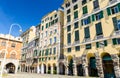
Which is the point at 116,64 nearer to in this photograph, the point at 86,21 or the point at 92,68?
the point at 92,68

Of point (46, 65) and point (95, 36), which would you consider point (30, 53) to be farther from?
point (95, 36)

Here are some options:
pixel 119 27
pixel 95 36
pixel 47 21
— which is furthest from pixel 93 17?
pixel 47 21

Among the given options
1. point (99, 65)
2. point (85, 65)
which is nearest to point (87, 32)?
point (85, 65)

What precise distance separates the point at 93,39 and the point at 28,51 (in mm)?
37647

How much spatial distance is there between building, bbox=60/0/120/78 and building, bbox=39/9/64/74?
16.2 feet

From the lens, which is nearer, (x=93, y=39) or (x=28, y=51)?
(x=93, y=39)

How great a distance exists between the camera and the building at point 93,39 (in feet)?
77.0

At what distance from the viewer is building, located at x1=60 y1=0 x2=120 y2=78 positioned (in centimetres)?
2348

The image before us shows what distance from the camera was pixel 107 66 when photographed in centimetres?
2497

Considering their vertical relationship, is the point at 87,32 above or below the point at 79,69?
above

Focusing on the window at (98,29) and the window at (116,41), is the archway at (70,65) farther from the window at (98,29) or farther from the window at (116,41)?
the window at (116,41)

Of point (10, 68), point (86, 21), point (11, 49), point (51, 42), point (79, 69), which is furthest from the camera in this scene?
point (51, 42)

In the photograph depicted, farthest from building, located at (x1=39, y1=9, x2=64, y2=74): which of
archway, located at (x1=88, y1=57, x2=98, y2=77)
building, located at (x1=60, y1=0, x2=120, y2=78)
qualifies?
archway, located at (x1=88, y1=57, x2=98, y2=77)

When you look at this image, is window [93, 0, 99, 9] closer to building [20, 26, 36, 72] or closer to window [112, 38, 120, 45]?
window [112, 38, 120, 45]
